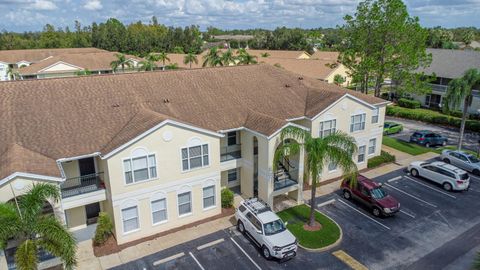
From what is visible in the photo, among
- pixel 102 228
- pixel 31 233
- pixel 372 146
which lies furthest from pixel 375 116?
pixel 31 233

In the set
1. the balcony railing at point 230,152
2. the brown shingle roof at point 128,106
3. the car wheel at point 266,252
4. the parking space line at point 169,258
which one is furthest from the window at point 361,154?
the parking space line at point 169,258

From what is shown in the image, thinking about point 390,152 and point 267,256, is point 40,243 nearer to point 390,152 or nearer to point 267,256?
point 267,256

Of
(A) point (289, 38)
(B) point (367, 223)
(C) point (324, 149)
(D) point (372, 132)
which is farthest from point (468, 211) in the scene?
(A) point (289, 38)

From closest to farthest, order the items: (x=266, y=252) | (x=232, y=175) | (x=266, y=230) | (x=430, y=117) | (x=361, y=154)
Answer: (x=266, y=252) → (x=266, y=230) → (x=232, y=175) → (x=361, y=154) → (x=430, y=117)

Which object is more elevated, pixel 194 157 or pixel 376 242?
pixel 194 157

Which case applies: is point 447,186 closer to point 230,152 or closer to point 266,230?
point 266,230

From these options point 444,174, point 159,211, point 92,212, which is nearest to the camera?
point 159,211

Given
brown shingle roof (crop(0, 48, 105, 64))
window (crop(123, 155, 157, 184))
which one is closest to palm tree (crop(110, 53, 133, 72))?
brown shingle roof (crop(0, 48, 105, 64))

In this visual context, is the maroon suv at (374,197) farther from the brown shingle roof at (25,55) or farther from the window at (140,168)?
the brown shingle roof at (25,55)
